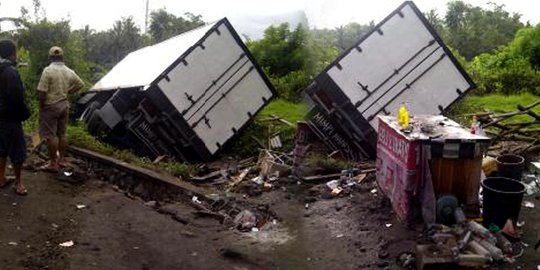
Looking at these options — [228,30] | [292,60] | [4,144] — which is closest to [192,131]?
[228,30]

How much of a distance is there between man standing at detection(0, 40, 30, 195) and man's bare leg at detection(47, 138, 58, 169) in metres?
0.92

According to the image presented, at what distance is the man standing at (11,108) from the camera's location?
645cm

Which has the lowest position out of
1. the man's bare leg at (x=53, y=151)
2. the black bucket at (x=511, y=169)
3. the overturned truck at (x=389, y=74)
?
the black bucket at (x=511, y=169)

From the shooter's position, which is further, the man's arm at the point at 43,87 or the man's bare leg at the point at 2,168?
the man's arm at the point at 43,87

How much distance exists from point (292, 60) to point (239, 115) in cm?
860

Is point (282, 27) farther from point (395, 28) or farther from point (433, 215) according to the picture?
point (433, 215)

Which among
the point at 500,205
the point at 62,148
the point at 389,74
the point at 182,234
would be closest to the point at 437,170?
the point at 500,205

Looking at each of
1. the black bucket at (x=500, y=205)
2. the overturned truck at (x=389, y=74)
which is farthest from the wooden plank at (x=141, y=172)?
the black bucket at (x=500, y=205)

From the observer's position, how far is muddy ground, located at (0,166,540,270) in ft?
18.2

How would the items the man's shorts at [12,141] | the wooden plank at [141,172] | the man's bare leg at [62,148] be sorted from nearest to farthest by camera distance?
the man's shorts at [12,141] → the man's bare leg at [62,148] → the wooden plank at [141,172]

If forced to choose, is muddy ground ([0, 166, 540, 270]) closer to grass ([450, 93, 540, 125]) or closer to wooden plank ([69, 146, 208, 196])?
wooden plank ([69, 146, 208, 196])

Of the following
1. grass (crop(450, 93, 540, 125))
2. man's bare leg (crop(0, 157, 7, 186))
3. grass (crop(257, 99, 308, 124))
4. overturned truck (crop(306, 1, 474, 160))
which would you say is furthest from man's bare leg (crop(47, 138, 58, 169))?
grass (crop(450, 93, 540, 125))

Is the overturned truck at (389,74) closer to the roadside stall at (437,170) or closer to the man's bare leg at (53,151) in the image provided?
the roadside stall at (437,170)

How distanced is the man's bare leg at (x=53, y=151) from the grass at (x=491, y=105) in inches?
295
